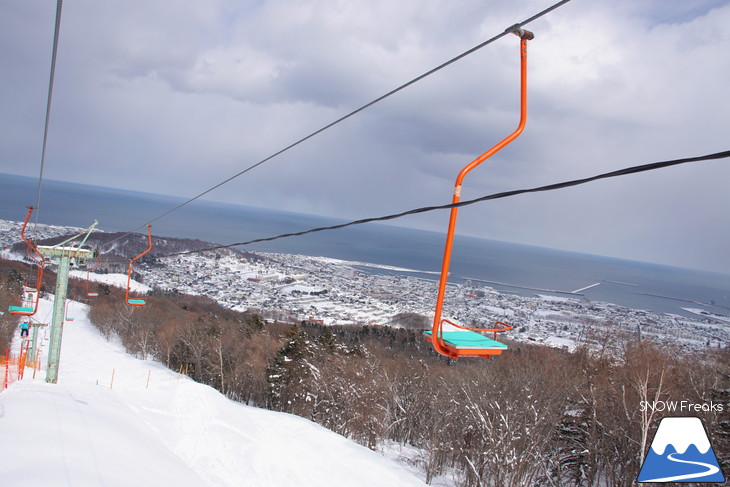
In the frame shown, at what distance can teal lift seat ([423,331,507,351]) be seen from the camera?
11.0ft

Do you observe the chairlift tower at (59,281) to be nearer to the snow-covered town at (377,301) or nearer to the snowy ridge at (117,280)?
the snow-covered town at (377,301)

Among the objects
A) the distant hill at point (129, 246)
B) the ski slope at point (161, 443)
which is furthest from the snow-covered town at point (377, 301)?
the ski slope at point (161, 443)

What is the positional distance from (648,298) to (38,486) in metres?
101

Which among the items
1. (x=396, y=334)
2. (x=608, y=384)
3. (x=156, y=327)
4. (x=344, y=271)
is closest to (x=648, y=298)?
(x=396, y=334)

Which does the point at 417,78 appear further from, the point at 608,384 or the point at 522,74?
the point at 608,384

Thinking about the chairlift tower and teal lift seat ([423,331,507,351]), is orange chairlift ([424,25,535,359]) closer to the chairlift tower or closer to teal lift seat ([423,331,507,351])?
teal lift seat ([423,331,507,351])

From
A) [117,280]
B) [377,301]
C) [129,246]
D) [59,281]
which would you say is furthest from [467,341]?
[129,246]

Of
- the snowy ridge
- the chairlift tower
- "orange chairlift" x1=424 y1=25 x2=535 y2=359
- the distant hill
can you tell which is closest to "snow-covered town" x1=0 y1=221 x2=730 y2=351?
the snowy ridge

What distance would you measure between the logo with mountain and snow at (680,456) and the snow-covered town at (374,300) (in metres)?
9.72

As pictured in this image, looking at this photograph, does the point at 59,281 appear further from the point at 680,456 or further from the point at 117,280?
the point at 117,280

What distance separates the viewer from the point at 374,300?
8744cm

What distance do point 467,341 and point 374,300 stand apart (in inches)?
3333

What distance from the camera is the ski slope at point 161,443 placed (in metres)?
6.38

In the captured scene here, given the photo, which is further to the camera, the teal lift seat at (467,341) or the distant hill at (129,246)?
the distant hill at (129,246)
